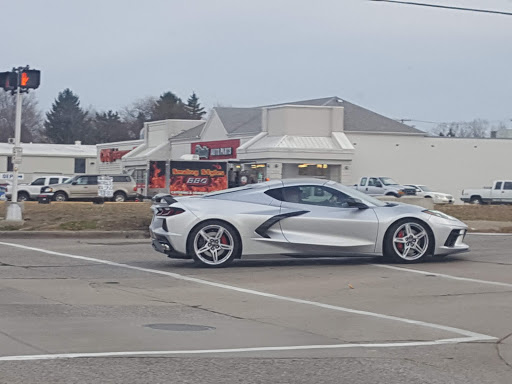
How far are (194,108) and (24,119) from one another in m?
25.6

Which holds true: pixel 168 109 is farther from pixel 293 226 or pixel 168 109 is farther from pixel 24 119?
pixel 293 226

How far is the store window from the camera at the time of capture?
186 feet

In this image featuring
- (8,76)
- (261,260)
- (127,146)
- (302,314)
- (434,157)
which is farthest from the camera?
(127,146)

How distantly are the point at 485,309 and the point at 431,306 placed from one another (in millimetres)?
635

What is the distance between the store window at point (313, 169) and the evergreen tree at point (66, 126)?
72.8 metres

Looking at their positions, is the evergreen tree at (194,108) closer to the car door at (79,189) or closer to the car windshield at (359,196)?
the car door at (79,189)

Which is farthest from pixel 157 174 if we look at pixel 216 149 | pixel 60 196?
pixel 216 149

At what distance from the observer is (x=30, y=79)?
21094 mm

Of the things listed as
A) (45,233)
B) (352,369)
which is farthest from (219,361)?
(45,233)

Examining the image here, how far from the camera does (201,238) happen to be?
13.8 metres

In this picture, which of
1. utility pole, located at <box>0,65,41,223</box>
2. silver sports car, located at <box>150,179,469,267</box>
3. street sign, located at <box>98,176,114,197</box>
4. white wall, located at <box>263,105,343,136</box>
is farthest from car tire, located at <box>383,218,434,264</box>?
white wall, located at <box>263,105,343,136</box>

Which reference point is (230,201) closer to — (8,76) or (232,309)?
(232,309)

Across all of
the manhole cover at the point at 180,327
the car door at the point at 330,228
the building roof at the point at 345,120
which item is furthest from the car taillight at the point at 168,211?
the building roof at the point at 345,120

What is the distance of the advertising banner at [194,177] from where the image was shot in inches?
1855
